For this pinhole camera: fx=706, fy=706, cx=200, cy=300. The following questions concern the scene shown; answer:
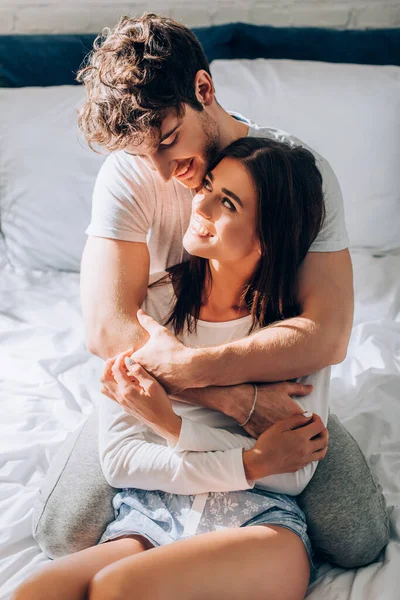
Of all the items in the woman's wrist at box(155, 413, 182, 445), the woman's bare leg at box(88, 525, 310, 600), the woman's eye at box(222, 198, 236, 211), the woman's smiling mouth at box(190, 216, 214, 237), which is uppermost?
the woman's eye at box(222, 198, 236, 211)

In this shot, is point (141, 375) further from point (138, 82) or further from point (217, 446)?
point (138, 82)

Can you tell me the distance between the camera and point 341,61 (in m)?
2.37

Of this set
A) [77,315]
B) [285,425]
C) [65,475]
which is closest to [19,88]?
[77,315]

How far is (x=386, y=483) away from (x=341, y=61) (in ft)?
4.84

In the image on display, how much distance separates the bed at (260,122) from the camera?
1783 mm

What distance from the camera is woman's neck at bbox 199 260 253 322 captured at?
148cm

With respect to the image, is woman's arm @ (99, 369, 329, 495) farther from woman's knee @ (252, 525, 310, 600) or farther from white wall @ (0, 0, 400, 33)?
white wall @ (0, 0, 400, 33)

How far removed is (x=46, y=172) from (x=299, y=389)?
121 cm

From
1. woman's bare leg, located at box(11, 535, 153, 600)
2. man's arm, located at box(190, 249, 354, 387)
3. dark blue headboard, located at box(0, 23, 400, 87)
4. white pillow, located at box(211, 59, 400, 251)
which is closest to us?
woman's bare leg, located at box(11, 535, 153, 600)

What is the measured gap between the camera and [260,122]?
215 cm

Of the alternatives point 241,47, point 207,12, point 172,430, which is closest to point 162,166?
point 172,430

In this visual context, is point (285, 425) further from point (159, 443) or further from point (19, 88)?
point (19, 88)

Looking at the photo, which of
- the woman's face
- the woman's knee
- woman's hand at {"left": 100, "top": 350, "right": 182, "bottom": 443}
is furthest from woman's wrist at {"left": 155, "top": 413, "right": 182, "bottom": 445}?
the woman's face

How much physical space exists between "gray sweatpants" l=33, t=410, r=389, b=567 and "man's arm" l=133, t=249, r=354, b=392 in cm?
21
